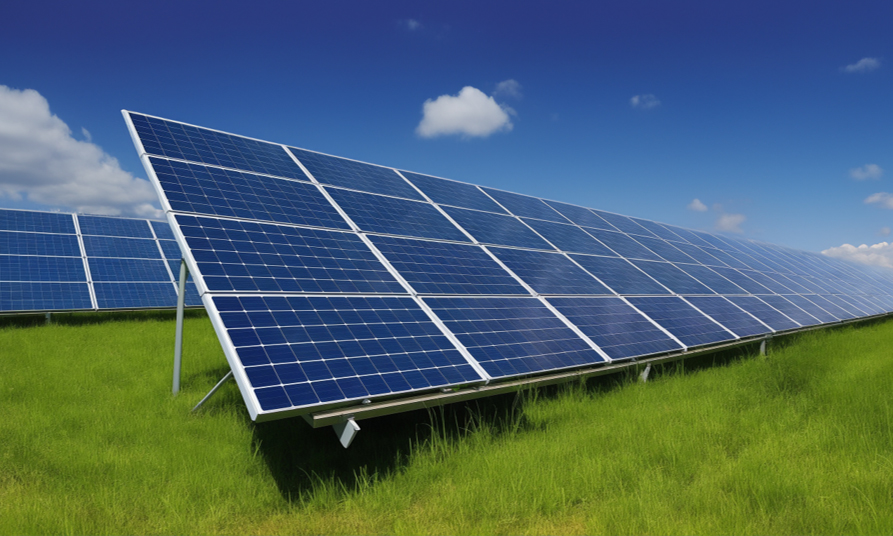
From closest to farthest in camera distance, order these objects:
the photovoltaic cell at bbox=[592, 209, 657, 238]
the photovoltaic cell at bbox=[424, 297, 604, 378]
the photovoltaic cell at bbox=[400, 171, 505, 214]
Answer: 1. the photovoltaic cell at bbox=[424, 297, 604, 378]
2. the photovoltaic cell at bbox=[400, 171, 505, 214]
3. the photovoltaic cell at bbox=[592, 209, 657, 238]

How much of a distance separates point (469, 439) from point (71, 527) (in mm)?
3818

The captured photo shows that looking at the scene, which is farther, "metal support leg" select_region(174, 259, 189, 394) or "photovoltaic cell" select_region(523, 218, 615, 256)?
"photovoltaic cell" select_region(523, 218, 615, 256)

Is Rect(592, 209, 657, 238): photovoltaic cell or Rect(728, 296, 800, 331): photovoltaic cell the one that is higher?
Rect(592, 209, 657, 238): photovoltaic cell

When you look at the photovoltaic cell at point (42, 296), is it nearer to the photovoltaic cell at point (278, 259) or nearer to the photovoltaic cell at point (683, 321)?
the photovoltaic cell at point (278, 259)

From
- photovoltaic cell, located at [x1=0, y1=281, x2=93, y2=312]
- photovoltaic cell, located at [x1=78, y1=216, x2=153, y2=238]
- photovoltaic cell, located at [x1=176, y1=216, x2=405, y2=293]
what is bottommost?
photovoltaic cell, located at [x1=176, y1=216, x2=405, y2=293]

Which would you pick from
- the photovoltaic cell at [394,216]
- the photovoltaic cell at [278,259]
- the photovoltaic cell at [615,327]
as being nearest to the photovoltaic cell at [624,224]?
the photovoltaic cell at [615,327]

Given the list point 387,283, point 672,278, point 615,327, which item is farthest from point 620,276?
point 387,283

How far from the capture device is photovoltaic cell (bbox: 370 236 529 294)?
7465mm

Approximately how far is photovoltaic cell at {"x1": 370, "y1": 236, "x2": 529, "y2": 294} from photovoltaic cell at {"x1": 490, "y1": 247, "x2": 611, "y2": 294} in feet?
1.42

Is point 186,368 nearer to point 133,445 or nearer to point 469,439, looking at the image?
point 133,445

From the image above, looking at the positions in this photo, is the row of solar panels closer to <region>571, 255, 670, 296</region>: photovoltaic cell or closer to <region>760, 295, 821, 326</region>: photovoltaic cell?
<region>571, 255, 670, 296</region>: photovoltaic cell

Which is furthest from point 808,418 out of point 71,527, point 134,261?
point 134,261

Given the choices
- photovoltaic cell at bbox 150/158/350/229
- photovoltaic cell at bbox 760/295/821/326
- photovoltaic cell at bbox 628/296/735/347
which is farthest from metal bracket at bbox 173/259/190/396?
photovoltaic cell at bbox 760/295/821/326

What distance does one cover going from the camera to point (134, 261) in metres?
17.0
